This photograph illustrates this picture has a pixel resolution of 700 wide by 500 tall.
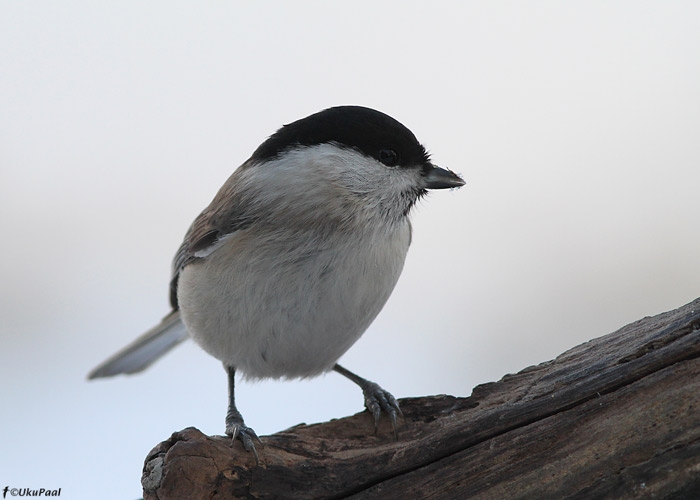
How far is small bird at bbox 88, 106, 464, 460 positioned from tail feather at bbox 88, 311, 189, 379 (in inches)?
26.6

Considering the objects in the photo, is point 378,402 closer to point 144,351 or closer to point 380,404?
point 380,404

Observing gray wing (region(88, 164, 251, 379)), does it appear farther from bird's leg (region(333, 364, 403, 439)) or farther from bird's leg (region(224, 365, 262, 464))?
bird's leg (region(333, 364, 403, 439))

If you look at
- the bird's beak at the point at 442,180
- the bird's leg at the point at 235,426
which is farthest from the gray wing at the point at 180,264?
the bird's beak at the point at 442,180

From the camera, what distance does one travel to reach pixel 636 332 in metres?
1.84

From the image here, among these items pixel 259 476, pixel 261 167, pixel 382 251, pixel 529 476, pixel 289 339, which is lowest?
pixel 529 476

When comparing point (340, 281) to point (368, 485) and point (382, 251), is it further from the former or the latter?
point (368, 485)

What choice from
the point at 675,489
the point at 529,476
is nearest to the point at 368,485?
the point at 529,476

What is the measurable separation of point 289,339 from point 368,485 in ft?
1.66

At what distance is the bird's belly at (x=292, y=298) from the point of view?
202cm

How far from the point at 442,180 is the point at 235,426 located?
0.97 meters

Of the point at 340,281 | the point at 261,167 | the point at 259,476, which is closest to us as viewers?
the point at 259,476

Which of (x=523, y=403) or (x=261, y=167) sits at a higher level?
(x=261, y=167)

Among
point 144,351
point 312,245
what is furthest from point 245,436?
point 144,351

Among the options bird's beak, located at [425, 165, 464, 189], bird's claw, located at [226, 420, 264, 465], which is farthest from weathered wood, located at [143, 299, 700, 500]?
bird's beak, located at [425, 165, 464, 189]
